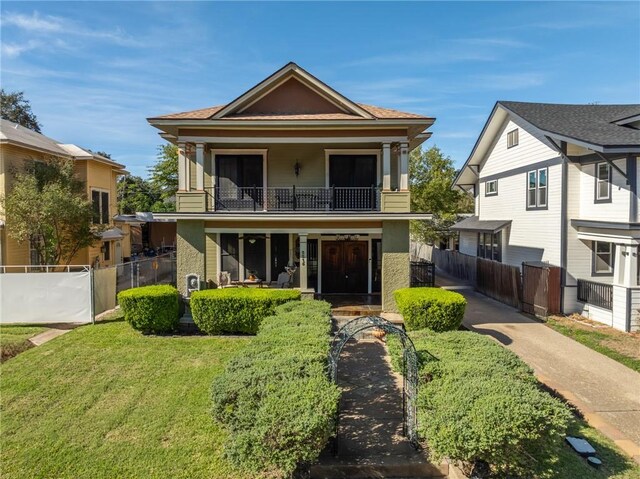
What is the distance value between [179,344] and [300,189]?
23.8 ft

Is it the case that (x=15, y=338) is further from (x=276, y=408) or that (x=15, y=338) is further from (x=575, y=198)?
(x=575, y=198)

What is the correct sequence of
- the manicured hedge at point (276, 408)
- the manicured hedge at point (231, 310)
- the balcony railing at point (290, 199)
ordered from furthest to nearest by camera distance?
1. the balcony railing at point (290, 199)
2. the manicured hedge at point (231, 310)
3. the manicured hedge at point (276, 408)

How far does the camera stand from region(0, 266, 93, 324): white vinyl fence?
1195 cm

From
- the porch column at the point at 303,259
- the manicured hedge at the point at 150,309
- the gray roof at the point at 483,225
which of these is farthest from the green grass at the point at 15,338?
the gray roof at the point at 483,225

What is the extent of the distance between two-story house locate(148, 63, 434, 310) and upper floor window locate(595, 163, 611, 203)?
20.4 ft

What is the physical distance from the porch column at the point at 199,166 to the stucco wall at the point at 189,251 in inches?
55.0

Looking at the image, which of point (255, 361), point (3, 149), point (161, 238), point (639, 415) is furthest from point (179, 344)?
point (161, 238)

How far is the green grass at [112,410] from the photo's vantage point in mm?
5316

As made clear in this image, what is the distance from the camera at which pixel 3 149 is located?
17.0 metres

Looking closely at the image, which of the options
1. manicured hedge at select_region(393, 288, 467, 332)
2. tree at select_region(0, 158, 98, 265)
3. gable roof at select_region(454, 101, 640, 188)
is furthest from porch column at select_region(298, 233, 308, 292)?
tree at select_region(0, 158, 98, 265)

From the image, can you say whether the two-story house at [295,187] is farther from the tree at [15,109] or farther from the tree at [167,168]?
the tree at [15,109]

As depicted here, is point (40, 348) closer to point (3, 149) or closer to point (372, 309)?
point (372, 309)

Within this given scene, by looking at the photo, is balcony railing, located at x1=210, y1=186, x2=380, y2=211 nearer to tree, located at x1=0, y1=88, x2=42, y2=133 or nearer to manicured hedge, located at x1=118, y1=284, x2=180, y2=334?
manicured hedge, located at x1=118, y1=284, x2=180, y2=334

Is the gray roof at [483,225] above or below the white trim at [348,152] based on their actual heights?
below
